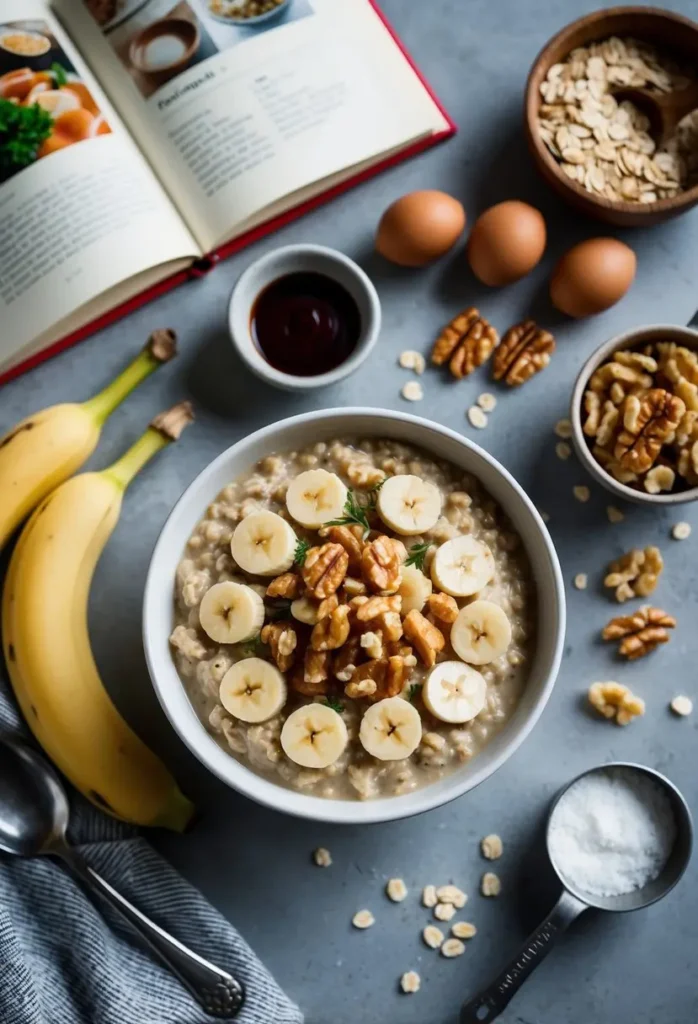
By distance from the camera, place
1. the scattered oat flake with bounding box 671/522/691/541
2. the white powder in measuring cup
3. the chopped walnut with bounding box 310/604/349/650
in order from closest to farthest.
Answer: the chopped walnut with bounding box 310/604/349/650 → the white powder in measuring cup → the scattered oat flake with bounding box 671/522/691/541

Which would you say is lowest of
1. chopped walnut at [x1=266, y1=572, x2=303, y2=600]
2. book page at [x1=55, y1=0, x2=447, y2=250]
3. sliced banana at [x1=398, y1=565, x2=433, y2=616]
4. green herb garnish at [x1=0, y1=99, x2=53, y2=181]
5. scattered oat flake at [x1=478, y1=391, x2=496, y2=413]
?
scattered oat flake at [x1=478, y1=391, x2=496, y2=413]

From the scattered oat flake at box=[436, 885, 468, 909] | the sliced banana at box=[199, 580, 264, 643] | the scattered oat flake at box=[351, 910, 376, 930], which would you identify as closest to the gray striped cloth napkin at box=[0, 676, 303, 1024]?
the scattered oat flake at box=[351, 910, 376, 930]

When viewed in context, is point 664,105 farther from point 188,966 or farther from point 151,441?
point 188,966

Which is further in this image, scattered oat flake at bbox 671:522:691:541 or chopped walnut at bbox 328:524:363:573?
scattered oat flake at bbox 671:522:691:541

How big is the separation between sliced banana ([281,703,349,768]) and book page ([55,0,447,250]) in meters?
0.74

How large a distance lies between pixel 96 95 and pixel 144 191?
17cm

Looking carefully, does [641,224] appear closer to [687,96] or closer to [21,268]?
[687,96]

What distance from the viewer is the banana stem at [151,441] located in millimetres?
1477

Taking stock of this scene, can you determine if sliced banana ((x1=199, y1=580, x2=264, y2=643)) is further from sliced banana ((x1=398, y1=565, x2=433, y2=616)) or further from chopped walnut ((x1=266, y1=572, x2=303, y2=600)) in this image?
sliced banana ((x1=398, y1=565, x2=433, y2=616))

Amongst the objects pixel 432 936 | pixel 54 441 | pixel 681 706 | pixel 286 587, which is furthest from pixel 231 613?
pixel 681 706

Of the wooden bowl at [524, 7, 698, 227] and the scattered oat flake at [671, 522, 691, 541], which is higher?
the wooden bowl at [524, 7, 698, 227]

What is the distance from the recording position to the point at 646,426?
4.61 feet

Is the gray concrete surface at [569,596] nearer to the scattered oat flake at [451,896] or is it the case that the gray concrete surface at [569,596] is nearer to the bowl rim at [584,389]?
the scattered oat flake at [451,896]

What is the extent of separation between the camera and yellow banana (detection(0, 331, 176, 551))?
1413 mm
